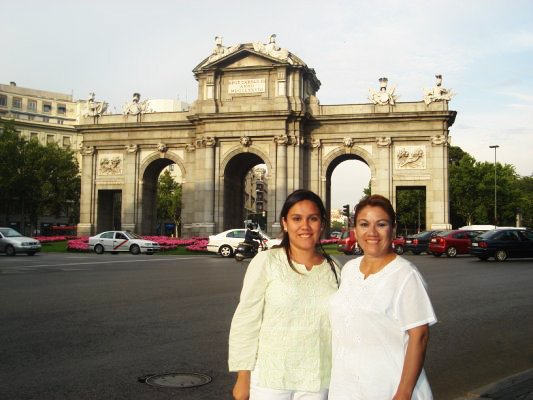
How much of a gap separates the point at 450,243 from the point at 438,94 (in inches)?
601

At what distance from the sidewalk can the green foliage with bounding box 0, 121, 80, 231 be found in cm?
6942

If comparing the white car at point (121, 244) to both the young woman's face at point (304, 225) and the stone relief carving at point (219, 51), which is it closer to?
the stone relief carving at point (219, 51)

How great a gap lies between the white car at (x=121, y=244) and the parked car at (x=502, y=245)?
63.0 ft

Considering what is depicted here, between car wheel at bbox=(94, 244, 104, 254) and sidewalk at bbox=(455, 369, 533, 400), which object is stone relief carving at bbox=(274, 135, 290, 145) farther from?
sidewalk at bbox=(455, 369, 533, 400)

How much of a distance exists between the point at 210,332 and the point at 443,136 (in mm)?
36642

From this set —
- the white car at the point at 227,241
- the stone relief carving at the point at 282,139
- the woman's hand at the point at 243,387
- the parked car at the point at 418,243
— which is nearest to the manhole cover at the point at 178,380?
the woman's hand at the point at 243,387

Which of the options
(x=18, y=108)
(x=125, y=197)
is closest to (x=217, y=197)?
(x=125, y=197)

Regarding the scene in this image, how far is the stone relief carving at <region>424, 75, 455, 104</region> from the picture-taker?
43594 mm

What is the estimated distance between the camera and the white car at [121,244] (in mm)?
37562

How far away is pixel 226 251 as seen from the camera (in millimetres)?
33062

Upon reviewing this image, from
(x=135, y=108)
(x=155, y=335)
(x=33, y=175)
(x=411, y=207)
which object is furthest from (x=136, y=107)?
(x=411, y=207)

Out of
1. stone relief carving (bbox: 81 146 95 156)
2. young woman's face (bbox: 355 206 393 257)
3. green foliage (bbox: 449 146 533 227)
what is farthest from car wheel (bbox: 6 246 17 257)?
green foliage (bbox: 449 146 533 227)

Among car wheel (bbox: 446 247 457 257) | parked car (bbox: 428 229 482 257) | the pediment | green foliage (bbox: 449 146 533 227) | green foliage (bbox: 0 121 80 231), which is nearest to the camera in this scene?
parked car (bbox: 428 229 482 257)

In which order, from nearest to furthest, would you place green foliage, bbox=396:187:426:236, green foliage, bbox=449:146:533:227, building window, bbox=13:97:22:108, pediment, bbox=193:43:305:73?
pediment, bbox=193:43:305:73 < green foliage, bbox=449:146:533:227 < green foliage, bbox=396:187:426:236 < building window, bbox=13:97:22:108
